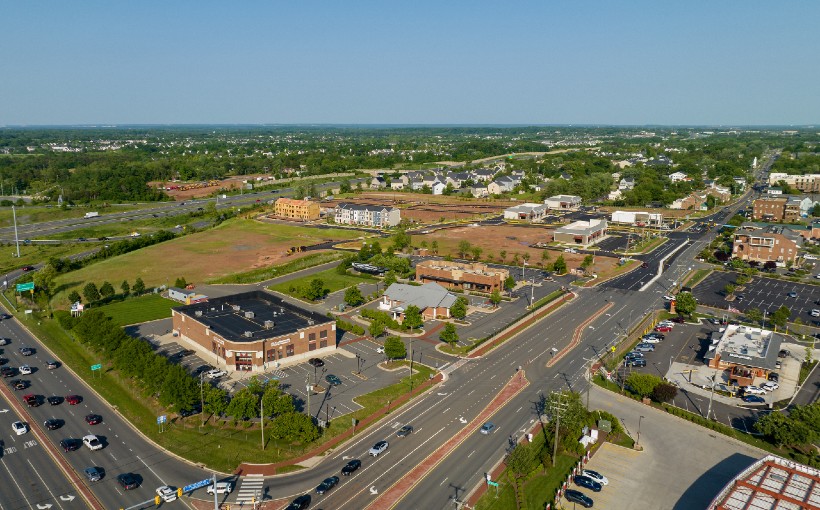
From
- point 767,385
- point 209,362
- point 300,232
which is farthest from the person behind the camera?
point 300,232

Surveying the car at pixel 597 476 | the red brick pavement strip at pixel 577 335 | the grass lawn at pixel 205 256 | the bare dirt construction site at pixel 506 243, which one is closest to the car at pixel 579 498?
the car at pixel 597 476

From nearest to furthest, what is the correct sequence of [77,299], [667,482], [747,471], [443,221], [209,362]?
[747,471] < [667,482] < [209,362] < [77,299] < [443,221]

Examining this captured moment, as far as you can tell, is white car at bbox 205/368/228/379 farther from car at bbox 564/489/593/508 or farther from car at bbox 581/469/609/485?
car at bbox 581/469/609/485

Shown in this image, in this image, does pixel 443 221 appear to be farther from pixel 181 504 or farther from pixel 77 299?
pixel 181 504

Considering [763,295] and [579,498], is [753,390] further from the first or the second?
[763,295]

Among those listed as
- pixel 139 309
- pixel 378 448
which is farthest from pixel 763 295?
pixel 139 309

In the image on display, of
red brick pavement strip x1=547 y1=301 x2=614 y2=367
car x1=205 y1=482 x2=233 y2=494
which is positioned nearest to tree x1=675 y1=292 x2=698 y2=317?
red brick pavement strip x1=547 y1=301 x2=614 y2=367

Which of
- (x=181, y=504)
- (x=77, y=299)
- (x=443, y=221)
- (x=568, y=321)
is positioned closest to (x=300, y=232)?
(x=443, y=221)
